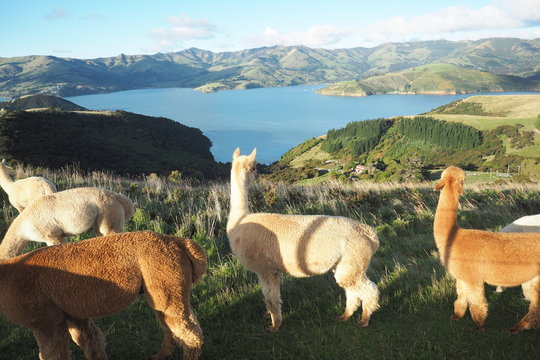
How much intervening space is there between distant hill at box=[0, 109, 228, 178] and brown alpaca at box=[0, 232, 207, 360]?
35.9 metres

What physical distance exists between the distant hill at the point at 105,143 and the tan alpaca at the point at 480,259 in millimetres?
37196

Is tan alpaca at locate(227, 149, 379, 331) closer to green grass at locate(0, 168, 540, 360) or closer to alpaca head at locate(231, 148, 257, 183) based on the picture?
alpaca head at locate(231, 148, 257, 183)

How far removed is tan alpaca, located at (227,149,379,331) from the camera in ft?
13.7

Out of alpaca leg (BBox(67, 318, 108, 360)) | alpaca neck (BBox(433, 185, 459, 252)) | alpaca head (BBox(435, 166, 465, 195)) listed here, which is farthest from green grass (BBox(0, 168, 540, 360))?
alpaca head (BBox(435, 166, 465, 195))

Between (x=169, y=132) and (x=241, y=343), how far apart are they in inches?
4145

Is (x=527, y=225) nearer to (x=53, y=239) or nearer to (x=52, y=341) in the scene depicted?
(x=52, y=341)

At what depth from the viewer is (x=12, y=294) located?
298 cm

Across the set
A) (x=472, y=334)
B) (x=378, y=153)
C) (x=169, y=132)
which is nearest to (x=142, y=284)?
(x=472, y=334)

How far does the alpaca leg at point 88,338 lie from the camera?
140 inches

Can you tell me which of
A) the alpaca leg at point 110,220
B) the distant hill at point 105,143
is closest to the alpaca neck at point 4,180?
the alpaca leg at point 110,220

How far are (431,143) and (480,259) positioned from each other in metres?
148

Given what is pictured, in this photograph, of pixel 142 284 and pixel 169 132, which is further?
pixel 169 132

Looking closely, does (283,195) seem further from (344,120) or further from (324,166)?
(344,120)

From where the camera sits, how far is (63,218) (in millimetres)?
5355
